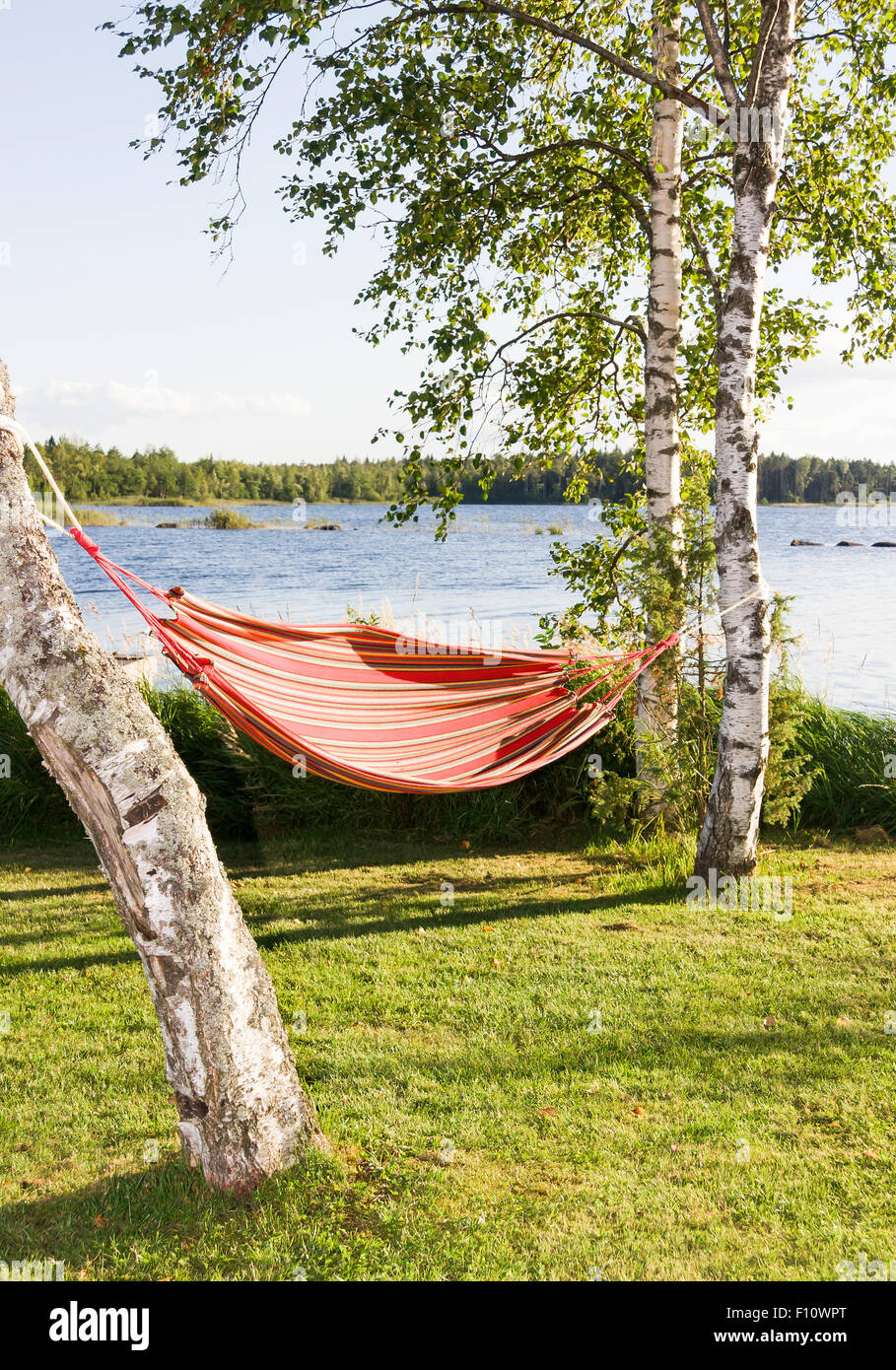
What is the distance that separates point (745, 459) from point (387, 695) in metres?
1.38

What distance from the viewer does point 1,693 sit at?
4.81 meters

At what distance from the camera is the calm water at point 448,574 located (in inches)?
500

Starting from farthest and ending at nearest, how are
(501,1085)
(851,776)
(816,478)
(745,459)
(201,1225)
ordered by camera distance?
1. (816,478)
2. (851,776)
3. (745,459)
4. (501,1085)
5. (201,1225)

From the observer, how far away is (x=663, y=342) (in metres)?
3.81

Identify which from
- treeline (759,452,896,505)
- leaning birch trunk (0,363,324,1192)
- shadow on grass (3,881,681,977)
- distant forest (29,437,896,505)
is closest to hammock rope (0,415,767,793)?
shadow on grass (3,881,681,977)

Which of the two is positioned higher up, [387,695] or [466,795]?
[387,695]

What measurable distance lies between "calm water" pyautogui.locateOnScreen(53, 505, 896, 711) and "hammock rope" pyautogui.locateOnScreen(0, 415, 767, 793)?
1587 millimetres

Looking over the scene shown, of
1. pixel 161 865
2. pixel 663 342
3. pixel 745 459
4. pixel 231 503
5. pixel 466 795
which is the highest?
pixel 231 503

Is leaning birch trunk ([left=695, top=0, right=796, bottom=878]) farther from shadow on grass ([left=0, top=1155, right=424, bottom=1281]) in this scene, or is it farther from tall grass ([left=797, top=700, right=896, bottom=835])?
shadow on grass ([left=0, top=1155, right=424, bottom=1281])

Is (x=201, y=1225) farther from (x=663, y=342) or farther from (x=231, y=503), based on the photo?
(x=231, y=503)

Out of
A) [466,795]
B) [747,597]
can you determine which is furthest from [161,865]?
[466,795]

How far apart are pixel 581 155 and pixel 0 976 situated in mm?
3860

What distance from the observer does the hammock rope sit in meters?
2.94

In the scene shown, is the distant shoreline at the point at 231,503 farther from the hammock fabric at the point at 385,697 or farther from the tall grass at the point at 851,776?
the hammock fabric at the point at 385,697
